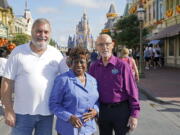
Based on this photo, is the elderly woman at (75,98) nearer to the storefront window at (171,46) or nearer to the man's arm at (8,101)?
the man's arm at (8,101)

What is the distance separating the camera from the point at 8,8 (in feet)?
184

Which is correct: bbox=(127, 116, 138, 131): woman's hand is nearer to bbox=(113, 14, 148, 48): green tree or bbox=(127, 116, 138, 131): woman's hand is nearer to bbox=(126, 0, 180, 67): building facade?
bbox=(126, 0, 180, 67): building facade

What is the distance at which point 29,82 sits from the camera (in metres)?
3.24

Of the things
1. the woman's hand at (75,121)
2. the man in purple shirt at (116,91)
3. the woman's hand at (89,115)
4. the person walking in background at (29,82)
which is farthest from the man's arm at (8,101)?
the man in purple shirt at (116,91)

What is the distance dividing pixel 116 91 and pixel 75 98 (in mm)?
649

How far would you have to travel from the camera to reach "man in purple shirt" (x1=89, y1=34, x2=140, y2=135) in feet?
11.8

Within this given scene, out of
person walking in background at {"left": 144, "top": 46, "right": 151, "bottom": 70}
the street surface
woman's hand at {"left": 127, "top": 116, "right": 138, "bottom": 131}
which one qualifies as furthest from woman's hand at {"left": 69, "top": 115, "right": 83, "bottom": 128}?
person walking in background at {"left": 144, "top": 46, "right": 151, "bottom": 70}

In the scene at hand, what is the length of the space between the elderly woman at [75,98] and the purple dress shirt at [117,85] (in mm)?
334

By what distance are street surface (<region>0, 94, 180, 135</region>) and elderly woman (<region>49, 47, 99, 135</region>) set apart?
302 centimetres

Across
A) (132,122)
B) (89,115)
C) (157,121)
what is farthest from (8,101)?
(157,121)

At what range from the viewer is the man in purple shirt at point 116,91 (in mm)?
3586

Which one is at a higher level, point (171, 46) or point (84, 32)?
point (84, 32)

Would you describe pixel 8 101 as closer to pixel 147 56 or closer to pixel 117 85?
pixel 117 85

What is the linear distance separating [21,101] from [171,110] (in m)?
6.16
